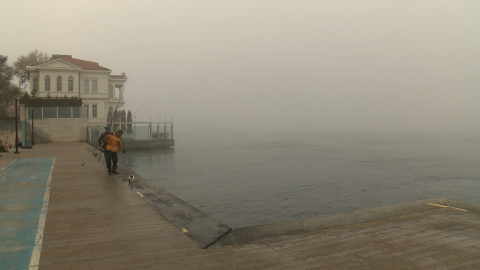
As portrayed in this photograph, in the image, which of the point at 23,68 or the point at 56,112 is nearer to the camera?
the point at 56,112

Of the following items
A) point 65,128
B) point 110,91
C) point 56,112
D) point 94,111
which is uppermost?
point 110,91

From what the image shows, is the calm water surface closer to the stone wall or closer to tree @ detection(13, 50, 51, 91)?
the stone wall

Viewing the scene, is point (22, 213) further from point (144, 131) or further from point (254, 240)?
point (144, 131)

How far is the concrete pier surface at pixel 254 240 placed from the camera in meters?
5.14

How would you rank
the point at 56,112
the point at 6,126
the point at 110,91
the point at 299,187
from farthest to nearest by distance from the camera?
the point at 110,91
the point at 56,112
the point at 6,126
the point at 299,187

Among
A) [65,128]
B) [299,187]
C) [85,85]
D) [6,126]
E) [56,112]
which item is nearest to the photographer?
[299,187]

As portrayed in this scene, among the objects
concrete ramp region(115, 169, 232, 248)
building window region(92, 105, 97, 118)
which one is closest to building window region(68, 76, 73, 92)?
building window region(92, 105, 97, 118)

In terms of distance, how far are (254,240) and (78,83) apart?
4389 cm

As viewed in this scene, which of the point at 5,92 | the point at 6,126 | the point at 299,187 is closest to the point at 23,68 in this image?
the point at 5,92

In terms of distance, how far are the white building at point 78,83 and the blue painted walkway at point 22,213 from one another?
31.0m

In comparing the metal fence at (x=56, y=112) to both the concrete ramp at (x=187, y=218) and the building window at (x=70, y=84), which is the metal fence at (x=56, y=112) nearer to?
the building window at (x=70, y=84)

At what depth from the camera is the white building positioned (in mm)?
43344

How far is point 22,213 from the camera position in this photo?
759 centimetres

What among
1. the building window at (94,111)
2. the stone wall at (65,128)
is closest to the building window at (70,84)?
the building window at (94,111)
